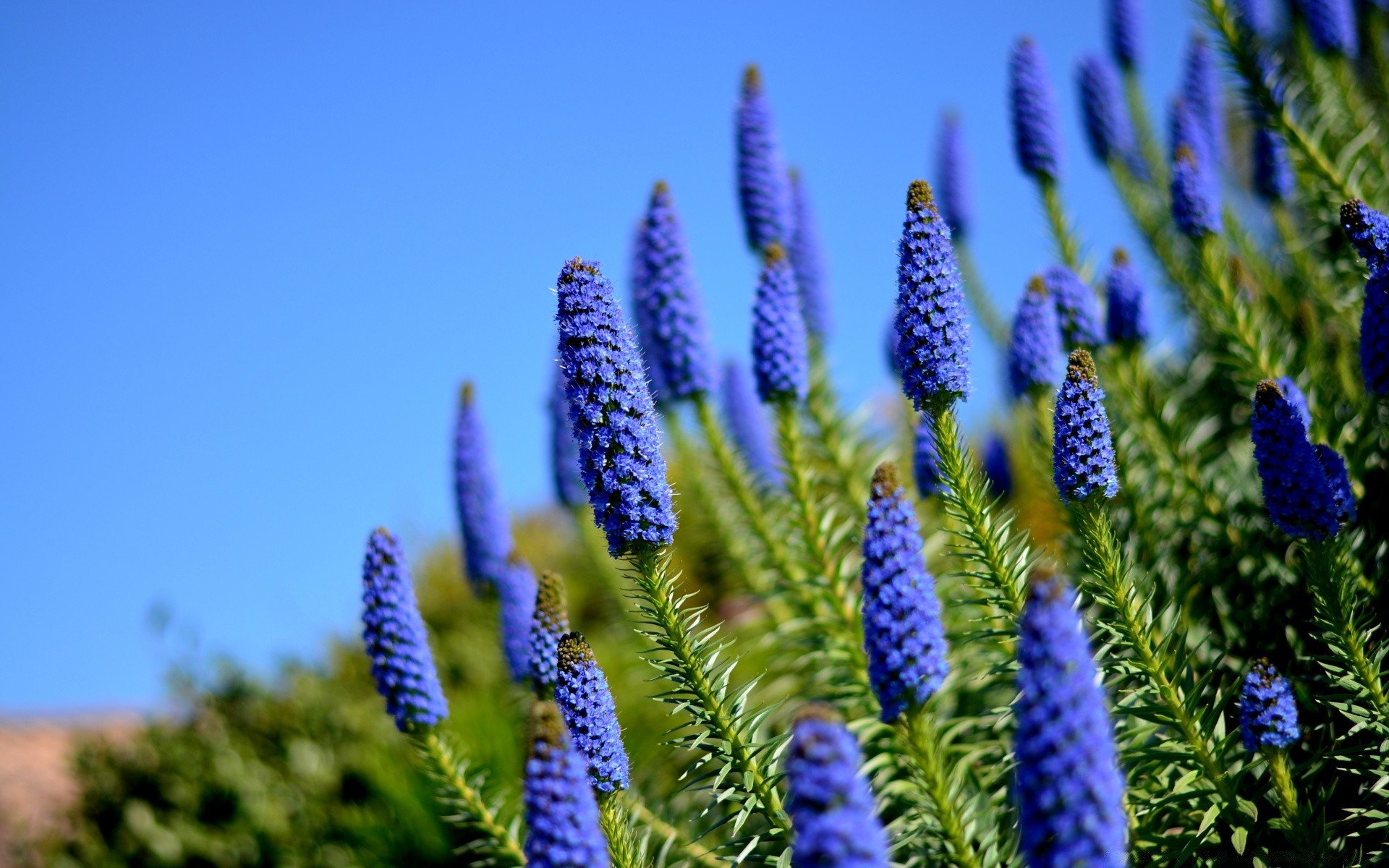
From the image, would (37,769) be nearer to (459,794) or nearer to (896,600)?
(459,794)

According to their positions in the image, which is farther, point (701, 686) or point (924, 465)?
point (924, 465)

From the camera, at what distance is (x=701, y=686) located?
327cm

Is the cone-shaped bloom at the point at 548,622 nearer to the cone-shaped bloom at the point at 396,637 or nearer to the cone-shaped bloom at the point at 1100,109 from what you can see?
the cone-shaped bloom at the point at 396,637

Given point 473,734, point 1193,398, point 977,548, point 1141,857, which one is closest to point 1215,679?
point 1141,857

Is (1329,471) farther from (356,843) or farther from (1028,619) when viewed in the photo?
(356,843)

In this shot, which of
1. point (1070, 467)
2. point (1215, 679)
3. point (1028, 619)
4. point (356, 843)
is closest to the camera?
point (1028, 619)

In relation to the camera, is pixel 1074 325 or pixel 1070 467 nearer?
pixel 1070 467

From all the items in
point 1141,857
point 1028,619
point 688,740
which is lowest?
point 1141,857

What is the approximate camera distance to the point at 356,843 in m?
6.81

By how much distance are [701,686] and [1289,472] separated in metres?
1.85

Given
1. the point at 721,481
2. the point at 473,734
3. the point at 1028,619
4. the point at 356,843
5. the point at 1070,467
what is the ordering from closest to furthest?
the point at 1028,619, the point at 1070,467, the point at 721,481, the point at 473,734, the point at 356,843

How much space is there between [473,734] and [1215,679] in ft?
13.0

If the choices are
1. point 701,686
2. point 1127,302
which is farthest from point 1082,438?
point 1127,302

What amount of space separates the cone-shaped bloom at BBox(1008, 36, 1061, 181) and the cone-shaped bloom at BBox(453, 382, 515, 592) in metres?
3.29
